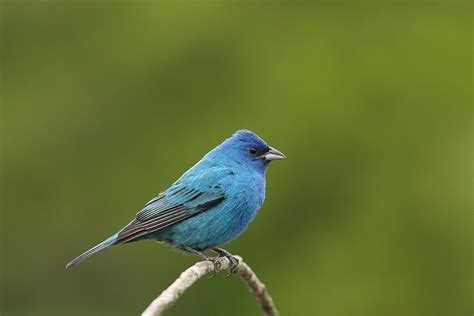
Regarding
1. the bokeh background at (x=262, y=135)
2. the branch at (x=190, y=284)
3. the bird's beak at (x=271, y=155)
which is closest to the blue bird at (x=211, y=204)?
the bird's beak at (x=271, y=155)

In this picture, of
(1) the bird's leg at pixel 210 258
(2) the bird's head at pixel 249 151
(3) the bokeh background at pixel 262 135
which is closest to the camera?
(1) the bird's leg at pixel 210 258

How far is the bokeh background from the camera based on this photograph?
12.6 metres

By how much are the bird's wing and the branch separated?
0.56m

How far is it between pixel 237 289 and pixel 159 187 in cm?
196

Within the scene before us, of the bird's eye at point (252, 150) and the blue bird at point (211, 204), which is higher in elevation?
the bird's eye at point (252, 150)

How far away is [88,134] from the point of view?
13750 mm

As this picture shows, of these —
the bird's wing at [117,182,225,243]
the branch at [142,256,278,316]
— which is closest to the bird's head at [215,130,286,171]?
the bird's wing at [117,182,225,243]

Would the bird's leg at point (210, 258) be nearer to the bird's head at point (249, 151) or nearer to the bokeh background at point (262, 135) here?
the bird's head at point (249, 151)

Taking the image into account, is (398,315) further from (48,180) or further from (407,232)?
(48,180)

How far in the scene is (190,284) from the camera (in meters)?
4.19

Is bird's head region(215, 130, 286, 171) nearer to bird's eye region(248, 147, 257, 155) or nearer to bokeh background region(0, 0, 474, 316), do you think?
bird's eye region(248, 147, 257, 155)

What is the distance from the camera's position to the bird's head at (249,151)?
21.2ft

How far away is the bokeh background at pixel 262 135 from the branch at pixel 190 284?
271 inches

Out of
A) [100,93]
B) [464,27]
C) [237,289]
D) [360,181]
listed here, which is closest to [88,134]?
[100,93]
